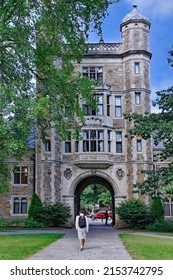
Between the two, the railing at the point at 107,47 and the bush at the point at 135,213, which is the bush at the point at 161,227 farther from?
the railing at the point at 107,47

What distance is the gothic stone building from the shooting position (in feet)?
85.6

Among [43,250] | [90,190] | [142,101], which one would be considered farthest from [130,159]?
[90,190]

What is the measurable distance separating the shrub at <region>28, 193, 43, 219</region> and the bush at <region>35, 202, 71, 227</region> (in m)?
0.20

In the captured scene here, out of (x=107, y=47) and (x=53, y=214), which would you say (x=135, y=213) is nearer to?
(x=53, y=214)

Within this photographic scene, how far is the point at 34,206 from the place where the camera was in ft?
81.5

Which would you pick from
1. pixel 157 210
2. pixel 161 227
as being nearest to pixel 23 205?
pixel 157 210

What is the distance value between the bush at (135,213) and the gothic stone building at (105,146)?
1.60 m

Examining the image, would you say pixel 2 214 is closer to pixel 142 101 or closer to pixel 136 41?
pixel 142 101

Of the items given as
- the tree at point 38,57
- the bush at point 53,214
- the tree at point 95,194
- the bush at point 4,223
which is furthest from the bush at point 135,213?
the tree at point 95,194

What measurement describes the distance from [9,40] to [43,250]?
928cm

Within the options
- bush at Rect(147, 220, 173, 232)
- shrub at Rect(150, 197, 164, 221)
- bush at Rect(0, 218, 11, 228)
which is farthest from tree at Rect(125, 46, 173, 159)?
bush at Rect(0, 218, 11, 228)

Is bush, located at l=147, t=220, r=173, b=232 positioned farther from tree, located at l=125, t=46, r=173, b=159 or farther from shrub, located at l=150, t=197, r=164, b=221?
tree, located at l=125, t=46, r=173, b=159

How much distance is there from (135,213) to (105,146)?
482cm

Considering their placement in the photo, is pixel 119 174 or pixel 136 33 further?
pixel 136 33
